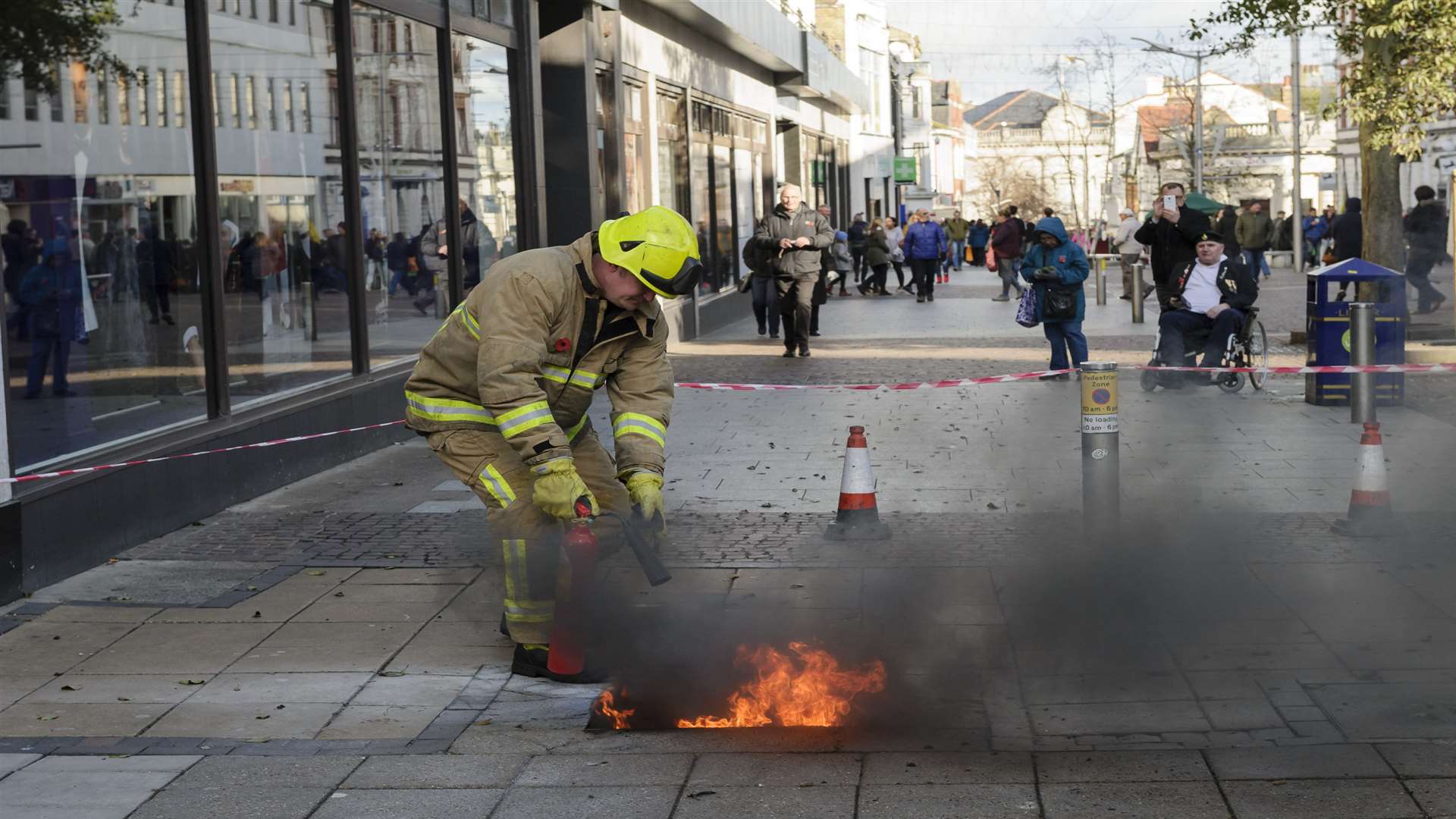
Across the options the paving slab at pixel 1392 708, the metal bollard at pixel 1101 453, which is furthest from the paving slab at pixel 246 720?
the metal bollard at pixel 1101 453

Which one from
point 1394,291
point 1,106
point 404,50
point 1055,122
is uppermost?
point 1055,122

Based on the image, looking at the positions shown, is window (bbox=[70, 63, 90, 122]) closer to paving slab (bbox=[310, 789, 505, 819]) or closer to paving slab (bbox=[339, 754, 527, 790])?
paving slab (bbox=[339, 754, 527, 790])

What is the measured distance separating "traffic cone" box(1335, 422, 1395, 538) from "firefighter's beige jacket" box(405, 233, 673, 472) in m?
3.64

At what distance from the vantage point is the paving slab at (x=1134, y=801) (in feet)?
13.5

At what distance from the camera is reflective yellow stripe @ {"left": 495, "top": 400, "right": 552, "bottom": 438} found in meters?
5.00

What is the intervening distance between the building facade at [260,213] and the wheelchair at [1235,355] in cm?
539

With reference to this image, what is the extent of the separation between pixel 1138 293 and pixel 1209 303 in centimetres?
848

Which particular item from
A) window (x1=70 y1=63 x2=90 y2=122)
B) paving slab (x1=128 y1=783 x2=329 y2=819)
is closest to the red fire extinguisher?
paving slab (x1=128 y1=783 x2=329 y2=819)

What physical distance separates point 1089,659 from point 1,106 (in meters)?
5.44

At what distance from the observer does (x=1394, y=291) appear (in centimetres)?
1230

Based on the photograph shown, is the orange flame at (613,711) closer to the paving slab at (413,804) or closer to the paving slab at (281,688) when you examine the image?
the paving slab at (413,804)

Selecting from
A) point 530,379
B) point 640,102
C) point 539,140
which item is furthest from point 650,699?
point 640,102

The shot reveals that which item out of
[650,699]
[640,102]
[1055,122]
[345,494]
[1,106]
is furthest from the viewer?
[1055,122]

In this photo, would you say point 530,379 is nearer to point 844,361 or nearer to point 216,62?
point 216,62
